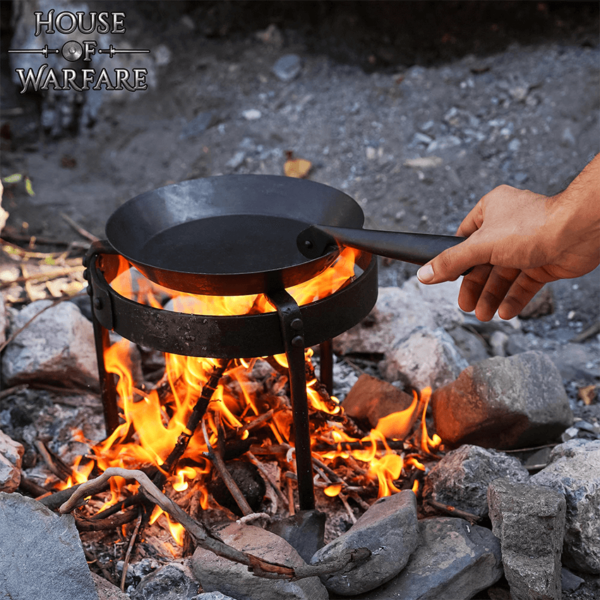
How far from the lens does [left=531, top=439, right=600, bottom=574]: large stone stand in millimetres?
1941

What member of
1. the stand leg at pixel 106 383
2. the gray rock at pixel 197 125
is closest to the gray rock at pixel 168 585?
the stand leg at pixel 106 383

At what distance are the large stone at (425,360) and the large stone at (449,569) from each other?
0.95 m

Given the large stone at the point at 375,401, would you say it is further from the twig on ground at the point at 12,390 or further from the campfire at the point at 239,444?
the twig on ground at the point at 12,390

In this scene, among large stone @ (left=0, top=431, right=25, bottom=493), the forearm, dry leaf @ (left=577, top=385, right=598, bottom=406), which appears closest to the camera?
the forearm

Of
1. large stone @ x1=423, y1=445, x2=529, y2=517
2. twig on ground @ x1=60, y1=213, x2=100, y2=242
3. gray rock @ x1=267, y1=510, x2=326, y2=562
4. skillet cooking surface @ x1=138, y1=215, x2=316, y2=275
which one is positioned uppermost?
skillet cooking surface @ x1=138, y1=215, x2=316, y2=275

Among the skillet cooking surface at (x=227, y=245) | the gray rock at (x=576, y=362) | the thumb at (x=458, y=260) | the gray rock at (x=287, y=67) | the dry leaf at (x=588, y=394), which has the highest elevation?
the thumb at (x=458, y=260)

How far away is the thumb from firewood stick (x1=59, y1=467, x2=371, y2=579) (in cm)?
83

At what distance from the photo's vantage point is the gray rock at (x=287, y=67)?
599 cm

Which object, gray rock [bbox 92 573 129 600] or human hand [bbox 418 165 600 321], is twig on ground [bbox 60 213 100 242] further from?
human hand [bbox 418 165 600 321]

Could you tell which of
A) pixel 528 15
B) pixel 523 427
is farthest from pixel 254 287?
pixel 528 15

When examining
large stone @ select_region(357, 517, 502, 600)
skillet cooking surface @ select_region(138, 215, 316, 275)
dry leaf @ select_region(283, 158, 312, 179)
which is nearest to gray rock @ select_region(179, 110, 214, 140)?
dry leaf @ select_region(283, 158, 312, 179)

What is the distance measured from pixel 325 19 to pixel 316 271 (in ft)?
16.0

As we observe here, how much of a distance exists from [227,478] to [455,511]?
803mm

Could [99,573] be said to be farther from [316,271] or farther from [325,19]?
[325,19]
